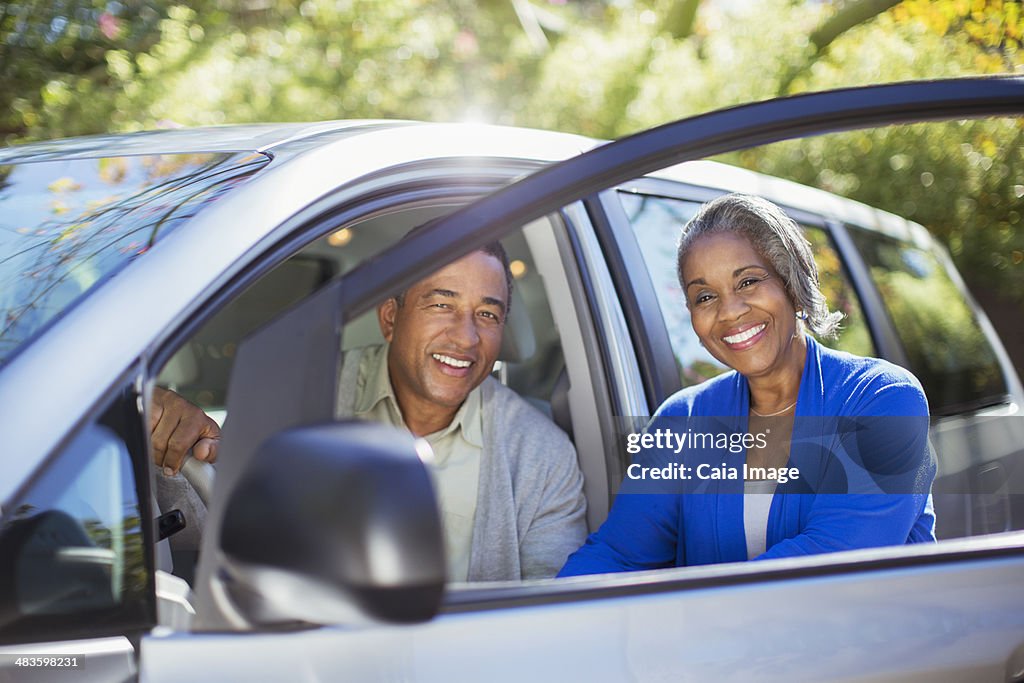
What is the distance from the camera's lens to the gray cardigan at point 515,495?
2.04 metres

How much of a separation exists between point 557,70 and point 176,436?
669 cm

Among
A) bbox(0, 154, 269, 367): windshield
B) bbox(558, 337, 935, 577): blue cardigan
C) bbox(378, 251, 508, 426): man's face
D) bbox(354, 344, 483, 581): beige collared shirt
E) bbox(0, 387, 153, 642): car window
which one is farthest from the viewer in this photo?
bbox(378, 251, 508, 426): man's face

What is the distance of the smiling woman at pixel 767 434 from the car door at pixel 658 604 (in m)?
0.24

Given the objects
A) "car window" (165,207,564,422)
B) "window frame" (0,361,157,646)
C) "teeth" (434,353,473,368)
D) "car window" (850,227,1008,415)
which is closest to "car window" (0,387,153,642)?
"window frame" (0,361,157,646)

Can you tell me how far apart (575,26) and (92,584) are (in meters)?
9.84

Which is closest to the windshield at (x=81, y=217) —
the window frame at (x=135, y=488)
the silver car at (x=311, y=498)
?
the silver car at (x=311, y=498)

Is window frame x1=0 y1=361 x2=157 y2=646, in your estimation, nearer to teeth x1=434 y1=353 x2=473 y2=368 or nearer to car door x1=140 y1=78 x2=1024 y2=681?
car door x1=140 y1=78 x2=1024 y2=681

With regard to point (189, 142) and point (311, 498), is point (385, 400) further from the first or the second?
point (311, 498)

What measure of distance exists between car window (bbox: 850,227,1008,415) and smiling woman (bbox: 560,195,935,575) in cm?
149

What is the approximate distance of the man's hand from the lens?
2.03 m

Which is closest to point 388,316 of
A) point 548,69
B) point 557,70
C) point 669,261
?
point 669,261

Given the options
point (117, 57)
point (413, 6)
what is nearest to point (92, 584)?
point (117, 57)

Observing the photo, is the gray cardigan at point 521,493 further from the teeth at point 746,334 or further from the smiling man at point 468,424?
the teeth at point 746,334

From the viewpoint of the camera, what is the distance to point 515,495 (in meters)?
2.19
